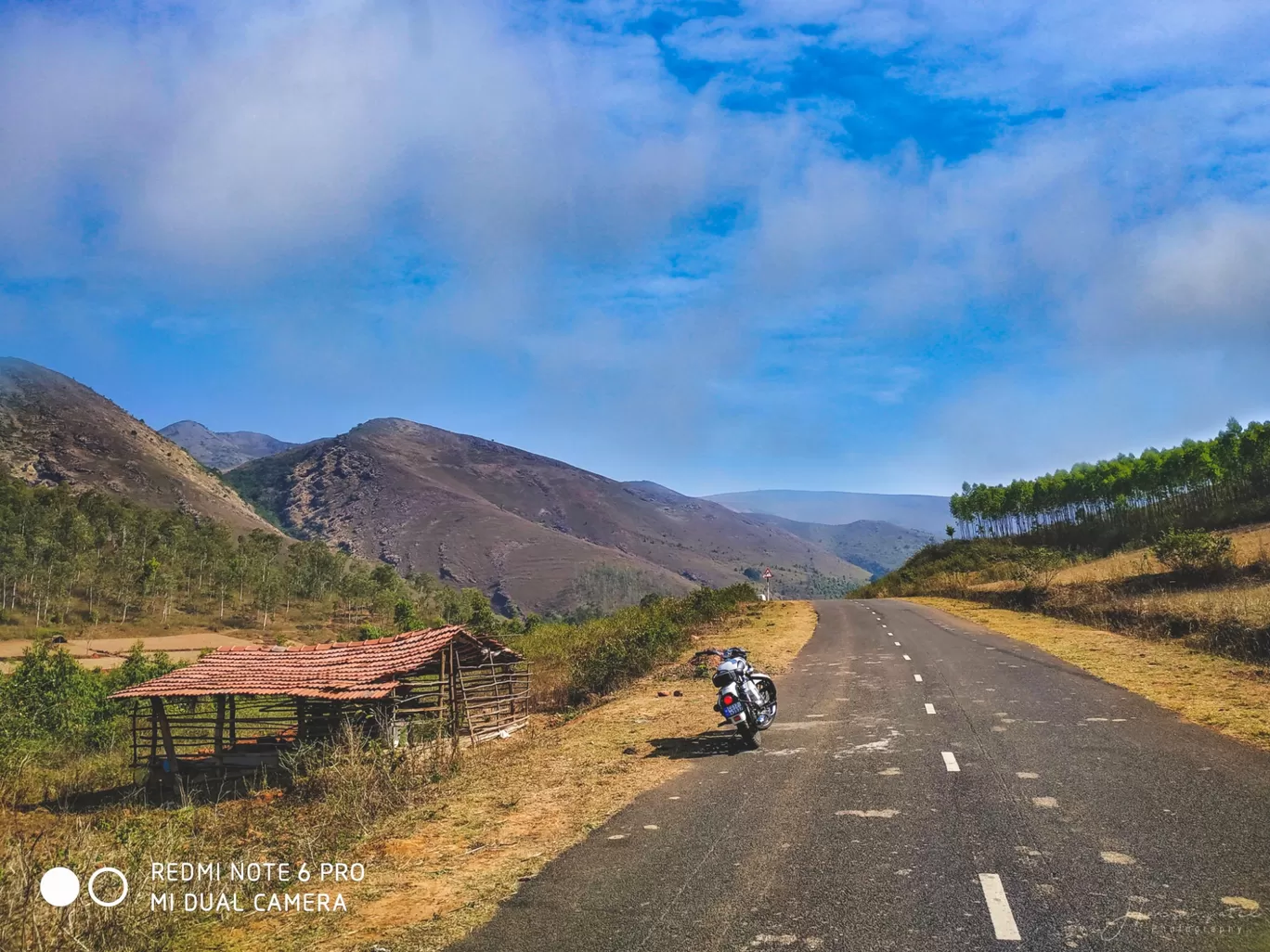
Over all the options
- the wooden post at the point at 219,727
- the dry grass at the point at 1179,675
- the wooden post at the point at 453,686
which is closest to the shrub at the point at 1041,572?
the dry grass at the point at 1179,675

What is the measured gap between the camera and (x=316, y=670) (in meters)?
21.2

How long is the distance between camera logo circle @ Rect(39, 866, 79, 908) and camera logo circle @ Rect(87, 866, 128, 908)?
0.10 m

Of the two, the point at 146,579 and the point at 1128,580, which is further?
the point at 146,579

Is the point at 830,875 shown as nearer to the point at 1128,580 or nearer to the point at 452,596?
the point at 1128,580

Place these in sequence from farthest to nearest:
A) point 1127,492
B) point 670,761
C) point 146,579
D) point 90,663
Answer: point 146,579, point 1127,492, point 90,663, point 670,761

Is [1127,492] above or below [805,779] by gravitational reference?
above

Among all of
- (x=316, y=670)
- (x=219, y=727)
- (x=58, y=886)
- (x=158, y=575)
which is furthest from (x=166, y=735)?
(x=158, y=575)

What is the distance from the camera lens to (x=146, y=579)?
11412cm

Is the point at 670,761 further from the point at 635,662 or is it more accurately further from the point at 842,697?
the point at 635,662

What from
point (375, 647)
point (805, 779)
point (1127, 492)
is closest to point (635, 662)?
point (375, 647)

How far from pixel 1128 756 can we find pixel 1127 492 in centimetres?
11750

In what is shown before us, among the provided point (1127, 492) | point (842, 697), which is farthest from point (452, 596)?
point (842, 697)

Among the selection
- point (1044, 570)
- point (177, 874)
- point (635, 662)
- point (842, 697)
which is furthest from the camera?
point (1044, 570)

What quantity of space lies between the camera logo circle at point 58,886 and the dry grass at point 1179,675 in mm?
13358
